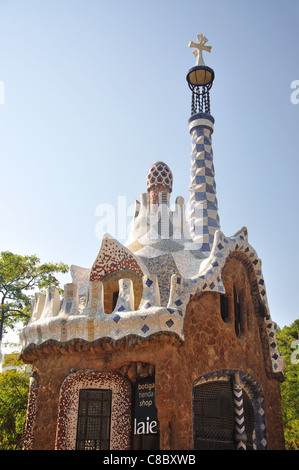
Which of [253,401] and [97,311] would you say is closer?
[97,311]

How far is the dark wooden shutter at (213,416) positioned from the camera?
7.23 metres

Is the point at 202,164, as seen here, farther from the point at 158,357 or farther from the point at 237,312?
the point at 158,357

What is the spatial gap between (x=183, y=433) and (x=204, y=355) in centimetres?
124

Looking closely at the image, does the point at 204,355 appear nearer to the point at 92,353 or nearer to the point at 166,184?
the point at 92,353

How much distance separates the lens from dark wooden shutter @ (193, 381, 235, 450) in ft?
23.7

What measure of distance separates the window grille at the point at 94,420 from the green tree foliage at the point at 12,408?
4.06 metres

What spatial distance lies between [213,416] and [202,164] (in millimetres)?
6301

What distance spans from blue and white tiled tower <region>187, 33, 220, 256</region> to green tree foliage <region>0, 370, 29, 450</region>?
197 inches

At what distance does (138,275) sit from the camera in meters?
8.41

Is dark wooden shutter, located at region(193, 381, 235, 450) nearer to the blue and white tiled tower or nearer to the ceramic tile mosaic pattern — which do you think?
the ceramic tile mosaic pattern

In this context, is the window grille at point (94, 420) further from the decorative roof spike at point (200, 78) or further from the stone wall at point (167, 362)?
the decorative roof spike at point (200, 78)

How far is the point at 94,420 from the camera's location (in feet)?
23.3

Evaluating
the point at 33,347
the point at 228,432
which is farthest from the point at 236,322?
the point at 33,347

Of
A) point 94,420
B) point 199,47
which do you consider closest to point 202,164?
point 199,47
